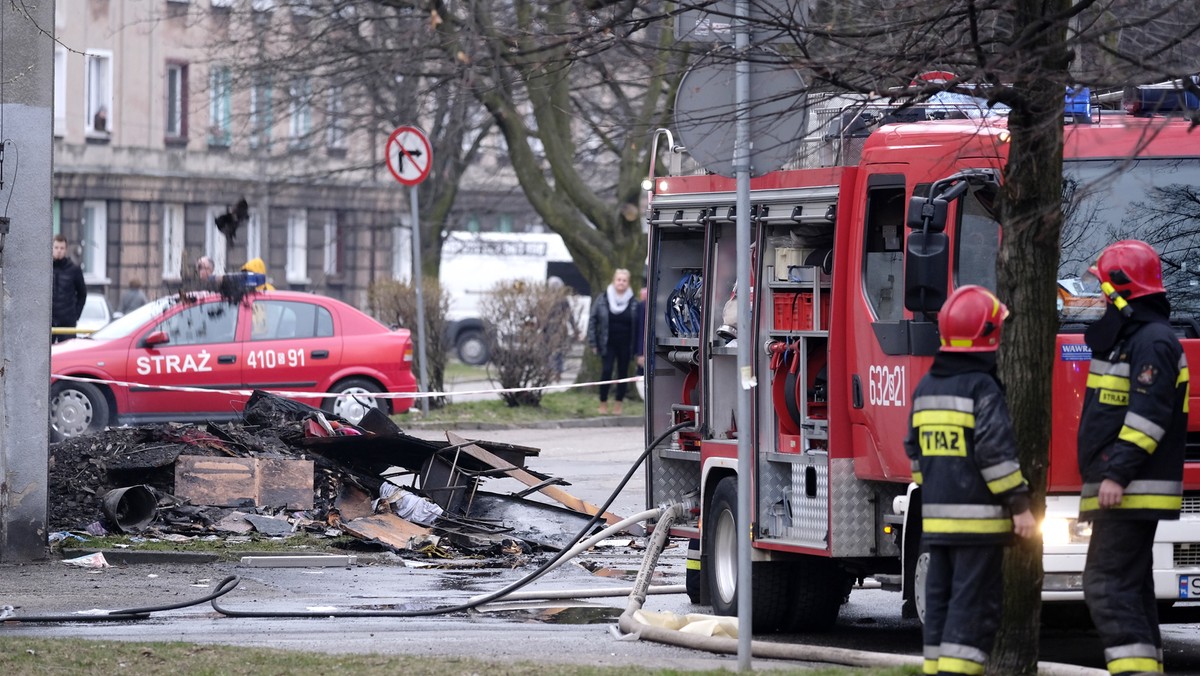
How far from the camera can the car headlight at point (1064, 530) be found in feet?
26.0

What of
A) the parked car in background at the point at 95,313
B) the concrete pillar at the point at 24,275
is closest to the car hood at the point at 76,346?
the concrete pillar at the point at 24,275

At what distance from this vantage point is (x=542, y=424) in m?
22.4

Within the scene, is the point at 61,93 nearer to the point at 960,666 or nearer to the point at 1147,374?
the point at 1147,374

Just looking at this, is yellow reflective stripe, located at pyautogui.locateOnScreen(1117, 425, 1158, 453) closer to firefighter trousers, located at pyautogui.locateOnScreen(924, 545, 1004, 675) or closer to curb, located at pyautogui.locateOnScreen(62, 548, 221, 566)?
firefighter trousers, located at pyautogui.locateOnScreen(924, 545, 1004, 675)

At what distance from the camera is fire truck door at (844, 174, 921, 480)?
8.35m

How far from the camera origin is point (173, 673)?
24.7 feet

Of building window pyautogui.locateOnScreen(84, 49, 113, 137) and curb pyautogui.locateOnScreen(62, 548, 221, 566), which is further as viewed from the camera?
building window pyautogui.locateOnScreen(84, 49, 113, 137)

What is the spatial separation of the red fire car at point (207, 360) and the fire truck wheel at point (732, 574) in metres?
9.92

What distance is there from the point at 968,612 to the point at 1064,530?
4.78ft

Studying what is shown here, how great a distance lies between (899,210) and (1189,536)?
2.06 m

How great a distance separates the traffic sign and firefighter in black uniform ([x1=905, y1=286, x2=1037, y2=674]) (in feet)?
44.9

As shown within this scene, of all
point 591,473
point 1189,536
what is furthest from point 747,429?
point 591,473

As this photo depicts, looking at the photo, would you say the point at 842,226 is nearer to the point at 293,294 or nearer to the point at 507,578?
the point at 507,578

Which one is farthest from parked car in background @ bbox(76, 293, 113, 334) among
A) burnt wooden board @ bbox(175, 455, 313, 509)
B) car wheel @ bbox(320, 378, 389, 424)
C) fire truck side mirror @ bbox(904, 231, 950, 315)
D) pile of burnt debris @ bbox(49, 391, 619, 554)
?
fire truck side mirror @ bbox(904, 231, 950, 315)
